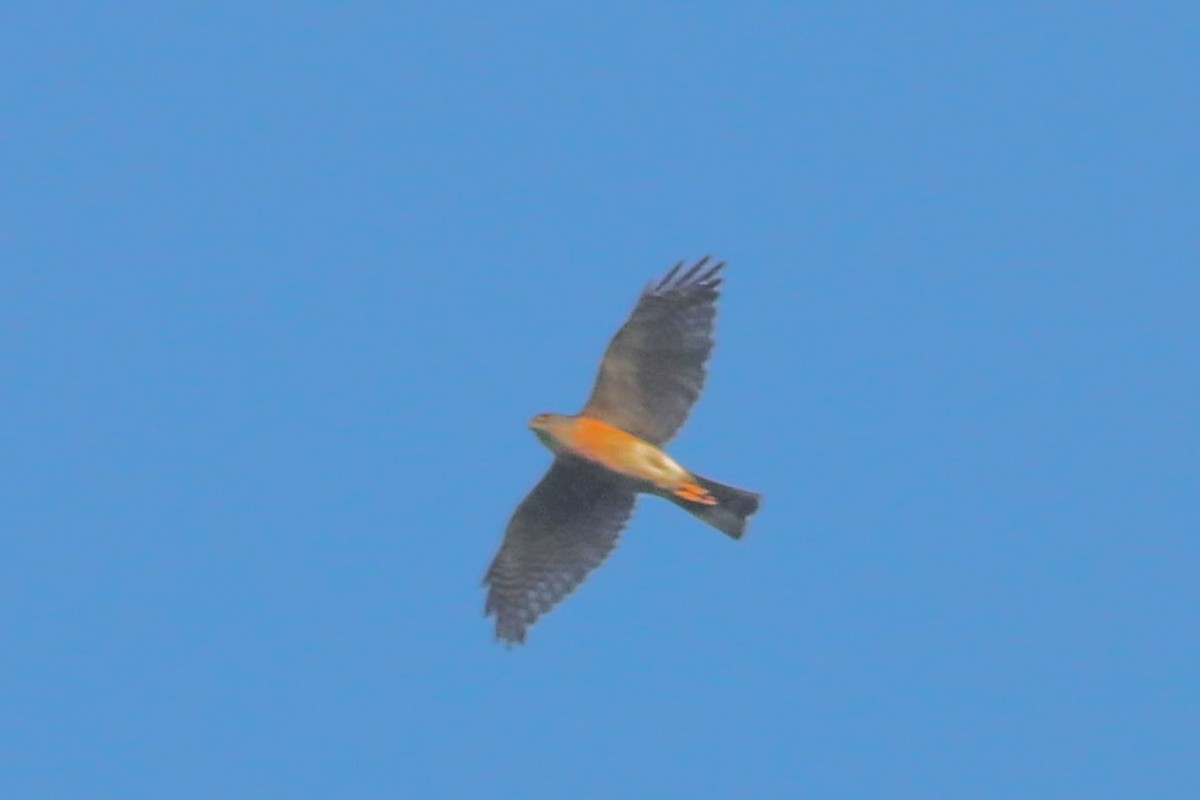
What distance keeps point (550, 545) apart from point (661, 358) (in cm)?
199

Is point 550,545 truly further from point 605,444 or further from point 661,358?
point 661,358

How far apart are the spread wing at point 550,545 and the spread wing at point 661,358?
698 millimetres

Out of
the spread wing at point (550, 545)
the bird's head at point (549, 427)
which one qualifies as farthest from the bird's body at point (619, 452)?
the spread wing at point (550, 545)

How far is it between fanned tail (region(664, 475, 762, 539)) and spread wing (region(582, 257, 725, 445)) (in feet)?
1.51

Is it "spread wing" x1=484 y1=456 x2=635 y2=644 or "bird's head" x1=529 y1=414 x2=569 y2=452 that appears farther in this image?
"spread wing" x1=484 y1=456 x2=635 y2=644

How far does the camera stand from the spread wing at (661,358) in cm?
1669

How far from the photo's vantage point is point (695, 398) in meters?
16.8

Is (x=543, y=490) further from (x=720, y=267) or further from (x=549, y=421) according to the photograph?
(x=720, y=267)

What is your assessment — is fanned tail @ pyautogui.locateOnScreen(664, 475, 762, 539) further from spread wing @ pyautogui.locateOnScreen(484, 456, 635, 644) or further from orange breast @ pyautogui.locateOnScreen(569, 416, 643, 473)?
spread wing @ pyautogui.locateOnScreen(484, 456, 635, 644)

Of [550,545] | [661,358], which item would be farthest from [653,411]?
[550,545]

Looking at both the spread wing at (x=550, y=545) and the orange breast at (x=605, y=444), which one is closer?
the orange breast at (x=605, y=444)

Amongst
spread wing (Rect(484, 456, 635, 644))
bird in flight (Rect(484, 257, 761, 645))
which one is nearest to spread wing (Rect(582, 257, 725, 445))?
bird in flight (Rect(484, 257, 761, 645))

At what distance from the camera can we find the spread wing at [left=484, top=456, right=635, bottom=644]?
17.4 meters

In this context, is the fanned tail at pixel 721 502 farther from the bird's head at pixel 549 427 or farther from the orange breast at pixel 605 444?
the bird's head at pixel 549 427
